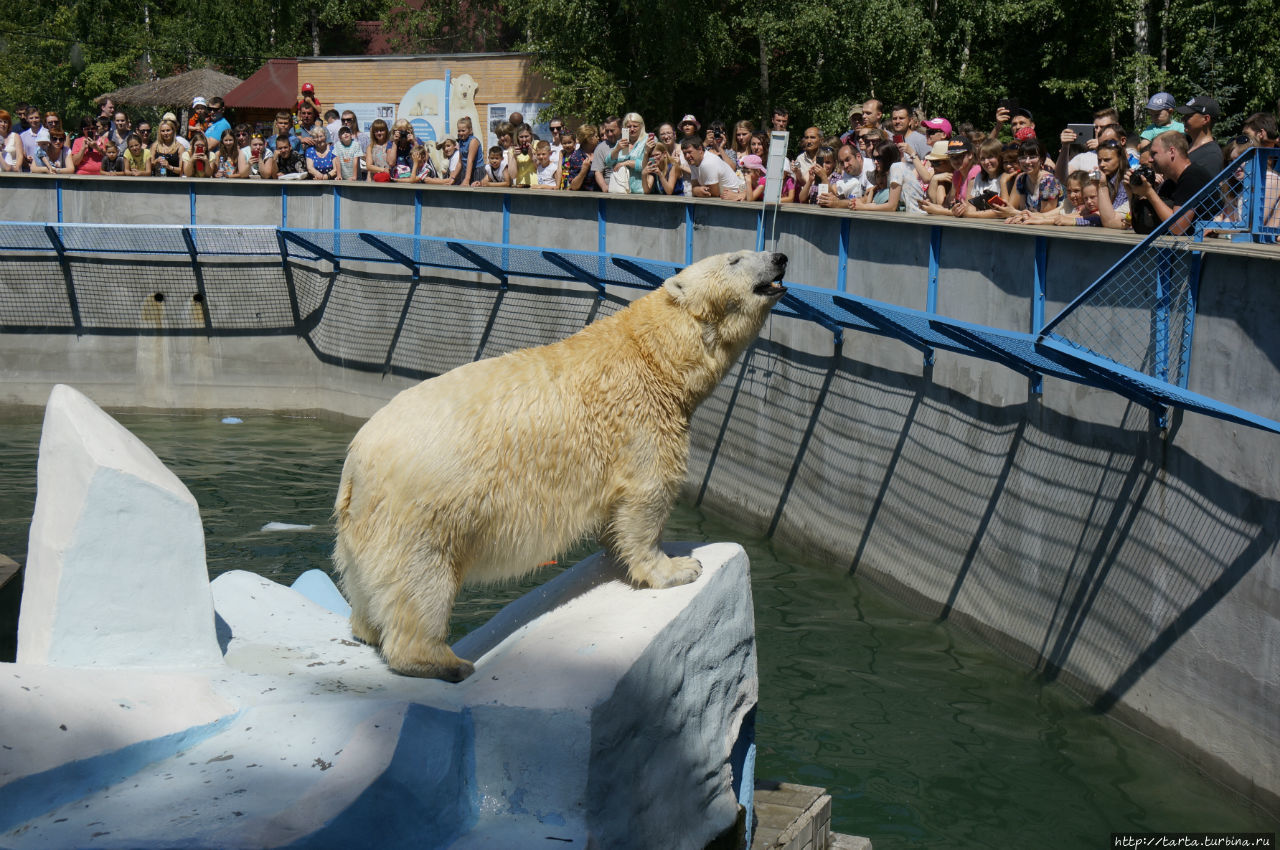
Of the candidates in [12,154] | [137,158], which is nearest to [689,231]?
[137,158]

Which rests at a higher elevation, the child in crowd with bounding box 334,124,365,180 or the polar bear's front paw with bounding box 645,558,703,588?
the child in crowd with bounding box 334,124,365,180

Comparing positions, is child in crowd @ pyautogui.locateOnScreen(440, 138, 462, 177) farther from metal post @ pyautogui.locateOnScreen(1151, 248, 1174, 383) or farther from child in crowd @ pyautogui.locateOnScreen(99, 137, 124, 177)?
metal post @ pyautogui.locateOnScreen(1151, 248, 1174, 383)

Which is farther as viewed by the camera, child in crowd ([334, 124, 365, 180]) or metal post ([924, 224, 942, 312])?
child in crowd ([334, 124, 365, 180])

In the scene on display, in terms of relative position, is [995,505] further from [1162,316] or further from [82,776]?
[82,776]

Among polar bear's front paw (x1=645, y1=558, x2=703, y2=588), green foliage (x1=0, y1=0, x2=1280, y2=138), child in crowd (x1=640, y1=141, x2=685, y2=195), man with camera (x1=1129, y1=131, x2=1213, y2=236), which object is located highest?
green foliage (x1=0, y1=0, x2=1280, y2=138)

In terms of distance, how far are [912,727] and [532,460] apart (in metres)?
3.57

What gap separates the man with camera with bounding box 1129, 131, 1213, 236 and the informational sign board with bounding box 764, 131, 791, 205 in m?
3.36

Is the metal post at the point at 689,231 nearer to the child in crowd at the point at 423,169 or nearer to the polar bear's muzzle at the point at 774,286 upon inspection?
the child in crowd at the point at 423,169

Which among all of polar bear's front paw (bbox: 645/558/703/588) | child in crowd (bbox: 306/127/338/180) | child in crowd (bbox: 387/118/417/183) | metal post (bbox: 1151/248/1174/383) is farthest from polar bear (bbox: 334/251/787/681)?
child in crowd (bbox: 306/127/338/180)

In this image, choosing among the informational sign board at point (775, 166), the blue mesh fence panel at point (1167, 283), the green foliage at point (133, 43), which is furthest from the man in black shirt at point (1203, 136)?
the green foliage at point (133, 43)

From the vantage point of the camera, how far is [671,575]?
4.86m

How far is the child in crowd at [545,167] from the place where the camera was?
47.3 ft

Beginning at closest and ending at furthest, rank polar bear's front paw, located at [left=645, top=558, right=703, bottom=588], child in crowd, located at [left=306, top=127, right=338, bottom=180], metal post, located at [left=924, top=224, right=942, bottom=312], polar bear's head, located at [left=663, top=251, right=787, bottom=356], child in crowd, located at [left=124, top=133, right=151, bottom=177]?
polar bear's front paw, located at [left=645, top=558, right=703, bottom=588]
polar bear's head, located at [left=663, top=251, right=787, bottom=356]
metal post, located at [left=924, top=224, right=942, bottom=312]
child in crowd, located at [left=306, top=127, right=338, bottom=180]
child in crowd, located at [left=124, top=133, right=151, bottom=177]

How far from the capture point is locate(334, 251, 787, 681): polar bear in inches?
179
